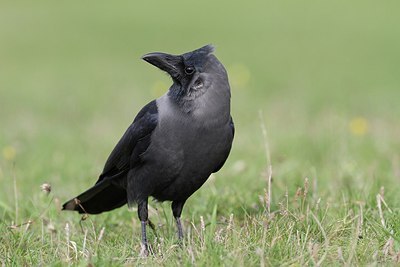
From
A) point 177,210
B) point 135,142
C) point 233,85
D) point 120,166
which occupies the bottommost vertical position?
point 233,85

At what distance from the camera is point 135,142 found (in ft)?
15.8

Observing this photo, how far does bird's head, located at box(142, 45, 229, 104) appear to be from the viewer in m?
4.58

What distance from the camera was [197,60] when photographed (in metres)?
4.61

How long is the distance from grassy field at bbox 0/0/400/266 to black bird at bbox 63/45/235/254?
291mm

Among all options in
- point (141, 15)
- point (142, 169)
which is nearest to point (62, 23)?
point (141, 15)

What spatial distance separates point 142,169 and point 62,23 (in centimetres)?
1959

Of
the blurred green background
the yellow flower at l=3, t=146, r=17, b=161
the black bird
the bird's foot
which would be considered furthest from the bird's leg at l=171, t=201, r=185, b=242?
the yellow flower at l=3, t=146, r=17, b=161

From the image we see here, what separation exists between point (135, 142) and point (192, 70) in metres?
0.60

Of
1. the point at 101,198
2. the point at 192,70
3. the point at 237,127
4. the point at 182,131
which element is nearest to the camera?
the point at 182,131

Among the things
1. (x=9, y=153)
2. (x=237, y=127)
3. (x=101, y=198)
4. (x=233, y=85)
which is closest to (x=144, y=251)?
(x=101, y=198)

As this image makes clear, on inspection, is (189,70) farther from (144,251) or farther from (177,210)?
(144,251)

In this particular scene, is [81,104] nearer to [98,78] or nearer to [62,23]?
[98,78]

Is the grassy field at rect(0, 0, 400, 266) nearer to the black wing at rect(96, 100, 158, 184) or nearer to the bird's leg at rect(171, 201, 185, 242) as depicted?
the bird's leg at rect(171, 201, 185, 242)

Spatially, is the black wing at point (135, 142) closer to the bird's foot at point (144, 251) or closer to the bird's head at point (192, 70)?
the bird's head at point (192, 70)
